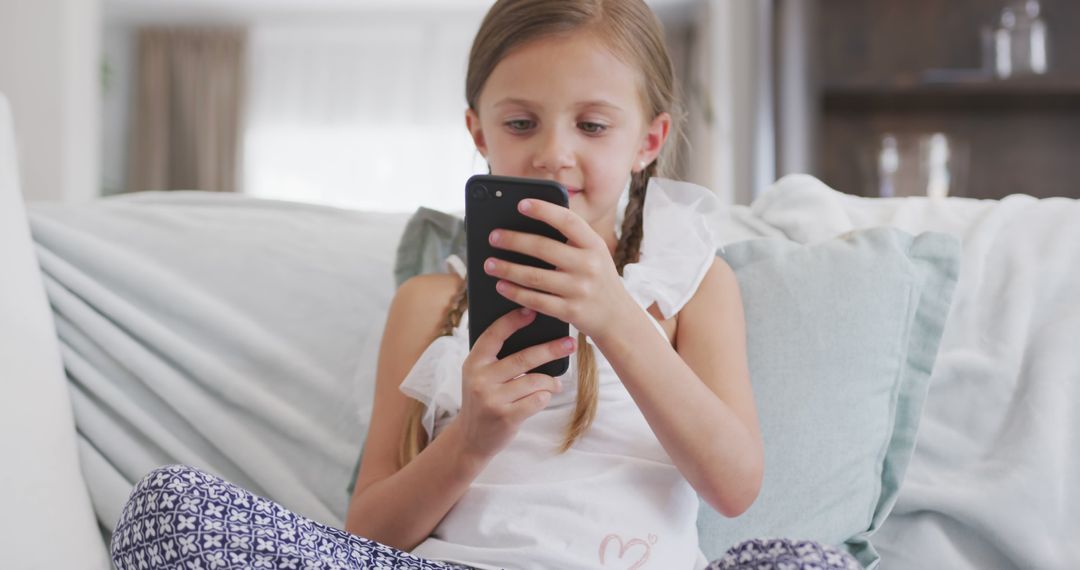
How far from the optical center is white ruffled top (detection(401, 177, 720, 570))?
82cm

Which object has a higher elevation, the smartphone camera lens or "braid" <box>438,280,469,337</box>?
the smartphone camera lens

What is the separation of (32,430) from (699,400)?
614 mm

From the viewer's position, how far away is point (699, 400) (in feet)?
2.65

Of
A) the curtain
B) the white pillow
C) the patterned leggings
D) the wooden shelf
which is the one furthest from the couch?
the curtain

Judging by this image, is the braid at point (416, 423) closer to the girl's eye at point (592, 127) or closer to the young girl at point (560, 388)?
the young girl at point (560, 388)

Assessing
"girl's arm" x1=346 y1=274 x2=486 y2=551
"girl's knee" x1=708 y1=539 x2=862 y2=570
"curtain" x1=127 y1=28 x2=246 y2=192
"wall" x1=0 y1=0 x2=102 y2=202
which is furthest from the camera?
"curtain" x1=127 y1=28 x2=246 y2=192

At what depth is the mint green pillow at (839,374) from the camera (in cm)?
98

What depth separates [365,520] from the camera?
893 millimetres

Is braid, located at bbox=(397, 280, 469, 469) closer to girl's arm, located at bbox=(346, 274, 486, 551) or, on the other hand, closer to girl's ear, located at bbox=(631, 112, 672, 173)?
girl's arm, located at bbox=(346, 274, 486, 551)

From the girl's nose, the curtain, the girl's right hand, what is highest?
the curtain

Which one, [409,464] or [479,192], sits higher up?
[479,192]

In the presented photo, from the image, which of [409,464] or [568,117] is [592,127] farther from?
[409,464]

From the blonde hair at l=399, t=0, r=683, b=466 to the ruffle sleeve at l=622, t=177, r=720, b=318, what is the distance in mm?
29

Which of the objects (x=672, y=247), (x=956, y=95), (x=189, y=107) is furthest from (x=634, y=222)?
(x=189, y=107)
